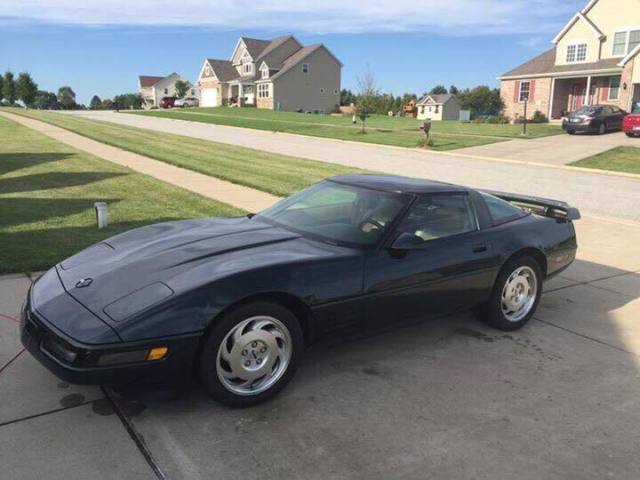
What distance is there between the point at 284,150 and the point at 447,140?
9731mm

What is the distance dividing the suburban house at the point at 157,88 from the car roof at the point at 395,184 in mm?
106150

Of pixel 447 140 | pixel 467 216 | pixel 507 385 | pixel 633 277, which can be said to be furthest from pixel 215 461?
pixel 447 140

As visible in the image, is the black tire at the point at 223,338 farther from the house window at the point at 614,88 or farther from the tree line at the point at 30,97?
the tree line at the point at 30,97

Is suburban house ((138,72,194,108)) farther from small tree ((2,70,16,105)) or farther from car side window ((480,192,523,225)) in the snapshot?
car side window ((480,192,523,225))

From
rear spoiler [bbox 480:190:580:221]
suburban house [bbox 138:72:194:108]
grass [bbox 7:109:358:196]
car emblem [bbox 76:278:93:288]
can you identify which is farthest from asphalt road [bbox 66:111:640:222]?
suburban house [bbox 138:72:194:108]

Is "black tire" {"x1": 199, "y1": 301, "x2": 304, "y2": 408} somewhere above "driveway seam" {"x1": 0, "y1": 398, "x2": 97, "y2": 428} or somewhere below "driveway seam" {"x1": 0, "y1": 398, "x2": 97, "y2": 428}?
above

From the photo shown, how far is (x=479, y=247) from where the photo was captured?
174 inches

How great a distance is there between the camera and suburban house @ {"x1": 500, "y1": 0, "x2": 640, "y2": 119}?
36.4 meters

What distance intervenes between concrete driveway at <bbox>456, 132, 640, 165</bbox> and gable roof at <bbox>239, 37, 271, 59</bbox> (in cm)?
4878

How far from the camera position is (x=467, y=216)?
4551 mm

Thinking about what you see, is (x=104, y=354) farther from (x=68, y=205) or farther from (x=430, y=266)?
(x=68, y=205)

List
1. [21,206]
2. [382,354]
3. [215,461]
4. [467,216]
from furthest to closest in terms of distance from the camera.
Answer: [21,206] < [467,216] < [382,354] < [215,461]

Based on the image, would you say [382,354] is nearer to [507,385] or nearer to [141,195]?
[507,385]

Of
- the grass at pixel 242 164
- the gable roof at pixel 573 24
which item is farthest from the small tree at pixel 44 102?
the grass at pixel 242 164
